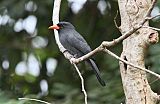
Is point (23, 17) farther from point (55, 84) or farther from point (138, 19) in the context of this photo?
point (138, 19)

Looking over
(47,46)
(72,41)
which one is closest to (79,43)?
(72,41)

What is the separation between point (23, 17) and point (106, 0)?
1037 mm

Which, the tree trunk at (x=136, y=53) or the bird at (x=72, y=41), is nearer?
the tree trunk at (x=136, y=53)

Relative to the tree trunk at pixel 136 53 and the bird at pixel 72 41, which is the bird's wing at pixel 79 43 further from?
the tree trunk at pixel 136 53

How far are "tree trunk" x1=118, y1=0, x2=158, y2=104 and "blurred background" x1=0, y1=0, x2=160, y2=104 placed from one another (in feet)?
7.62

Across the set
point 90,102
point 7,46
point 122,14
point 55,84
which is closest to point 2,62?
point 7,46

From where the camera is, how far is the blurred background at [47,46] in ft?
21.3

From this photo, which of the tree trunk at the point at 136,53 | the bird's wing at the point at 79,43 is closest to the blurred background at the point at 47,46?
the bird's wing at the point at 79,43

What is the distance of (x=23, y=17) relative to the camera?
6793mm

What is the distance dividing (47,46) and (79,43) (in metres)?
1.51

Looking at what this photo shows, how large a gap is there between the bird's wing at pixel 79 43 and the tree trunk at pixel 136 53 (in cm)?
166

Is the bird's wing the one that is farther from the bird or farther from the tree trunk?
the tree trunk

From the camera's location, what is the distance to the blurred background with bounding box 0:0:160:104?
6480mm

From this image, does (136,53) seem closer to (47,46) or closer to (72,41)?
(72,41)
